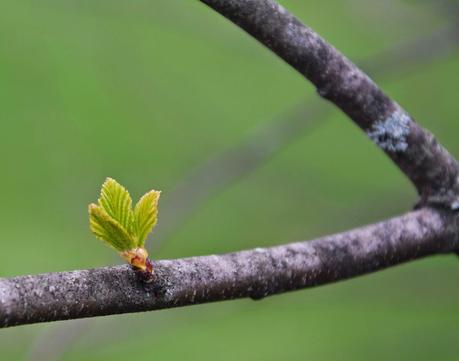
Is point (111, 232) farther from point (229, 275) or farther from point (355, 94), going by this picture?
point (355, 94)

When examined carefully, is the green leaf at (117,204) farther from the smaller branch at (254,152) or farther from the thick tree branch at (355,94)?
the smaller branch at (254,152)

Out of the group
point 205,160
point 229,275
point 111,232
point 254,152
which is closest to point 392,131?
point 229,275

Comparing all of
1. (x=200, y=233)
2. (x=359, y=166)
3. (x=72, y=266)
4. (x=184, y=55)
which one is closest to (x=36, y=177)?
(x=72, y=266)

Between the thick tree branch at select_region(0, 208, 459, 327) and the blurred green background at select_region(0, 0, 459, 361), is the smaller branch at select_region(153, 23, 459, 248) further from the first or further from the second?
the thick tree branch at select_region(0, 208, 459, 327)

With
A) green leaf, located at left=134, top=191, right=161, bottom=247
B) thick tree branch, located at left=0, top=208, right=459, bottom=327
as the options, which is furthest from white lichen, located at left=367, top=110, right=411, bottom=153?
green leaf, located at left=134, top=191, right=161, bottom=247

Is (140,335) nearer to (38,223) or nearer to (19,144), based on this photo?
(38,223)

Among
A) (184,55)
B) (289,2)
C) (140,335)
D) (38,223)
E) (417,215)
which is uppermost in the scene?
(289,2)

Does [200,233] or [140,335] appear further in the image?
[200,233]
